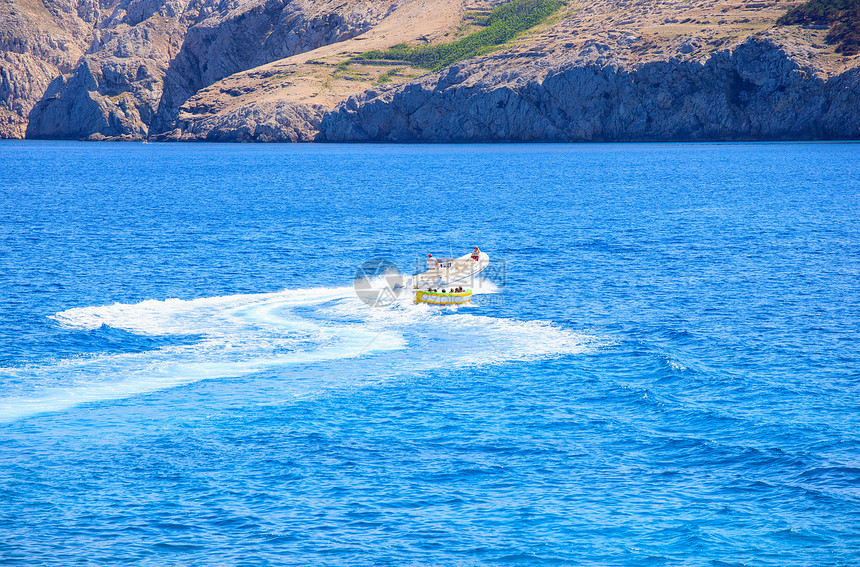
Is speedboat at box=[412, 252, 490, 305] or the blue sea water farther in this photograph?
speedboat at box=[412, 252, 490, 305]

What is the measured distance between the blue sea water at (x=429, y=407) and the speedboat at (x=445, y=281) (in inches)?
68.5

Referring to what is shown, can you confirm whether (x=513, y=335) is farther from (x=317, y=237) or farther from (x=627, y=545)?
(x=317, y=237)

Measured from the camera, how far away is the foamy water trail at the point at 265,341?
35.6 metres

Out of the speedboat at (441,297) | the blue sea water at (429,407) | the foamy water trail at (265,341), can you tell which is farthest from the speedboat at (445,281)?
the blue sea water at (429,407)

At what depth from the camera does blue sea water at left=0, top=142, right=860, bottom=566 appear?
23.6 m

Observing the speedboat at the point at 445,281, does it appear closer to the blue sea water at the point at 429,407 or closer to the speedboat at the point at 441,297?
the speedboat at the point at 441,297

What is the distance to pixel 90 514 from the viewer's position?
2455 centimetres

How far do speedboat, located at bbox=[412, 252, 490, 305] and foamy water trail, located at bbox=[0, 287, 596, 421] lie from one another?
971mm

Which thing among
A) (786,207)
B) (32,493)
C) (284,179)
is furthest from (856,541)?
(284,179)

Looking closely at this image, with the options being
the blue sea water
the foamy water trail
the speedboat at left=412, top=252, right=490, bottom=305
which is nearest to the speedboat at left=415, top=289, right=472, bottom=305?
the speedboat at left=412, top=252, right=490, bottom=305

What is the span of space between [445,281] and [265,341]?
15.4 m

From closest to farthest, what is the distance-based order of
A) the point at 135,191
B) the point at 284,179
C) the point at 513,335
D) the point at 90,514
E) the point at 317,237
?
the point at 90,514 → the point at 513,335 → the point at 317,237 → the point at 135,191 → the point at 284,179

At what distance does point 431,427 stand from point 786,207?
84.3 metres

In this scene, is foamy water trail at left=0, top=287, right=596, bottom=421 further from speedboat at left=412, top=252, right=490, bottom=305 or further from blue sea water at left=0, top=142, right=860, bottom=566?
speedboat at left=412, top=252, right=490, bottom=305
